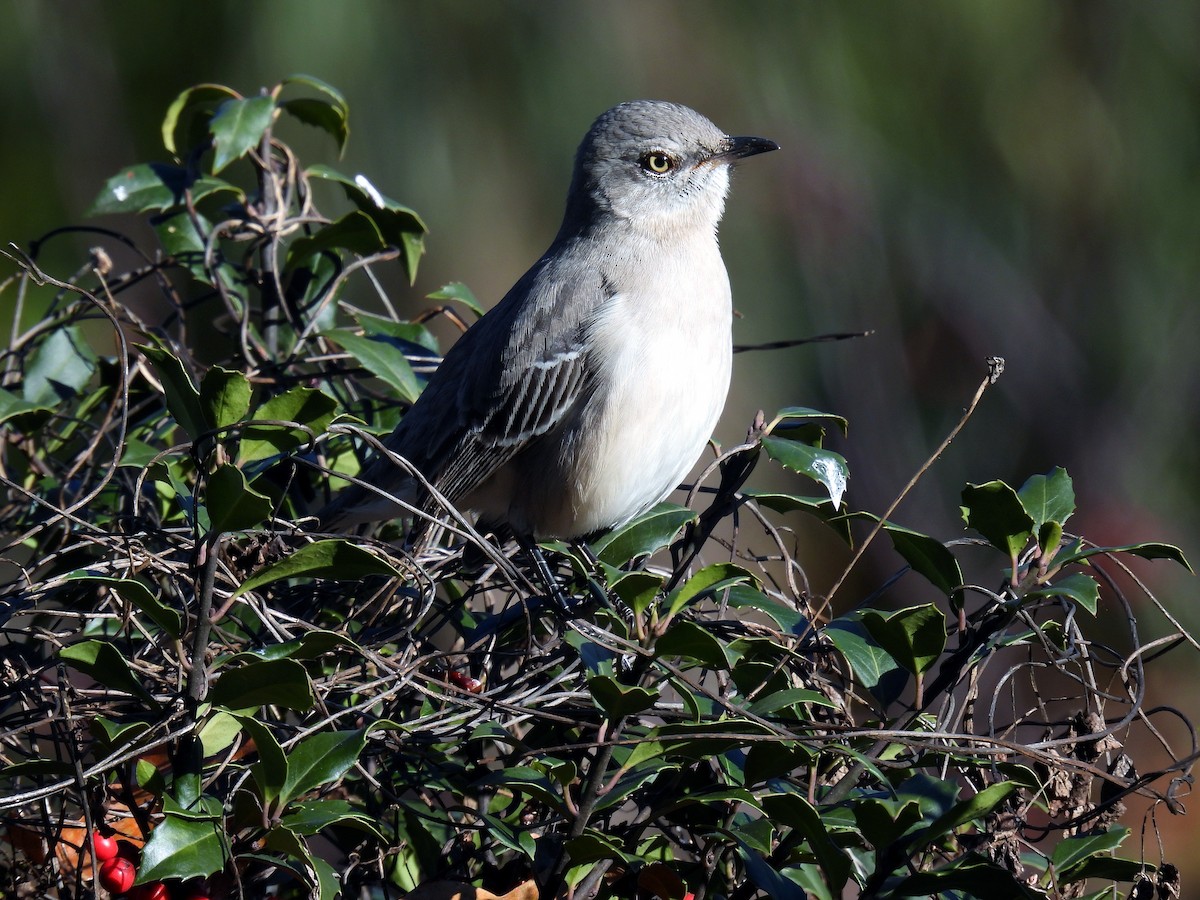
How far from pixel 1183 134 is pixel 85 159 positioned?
21.6 ft

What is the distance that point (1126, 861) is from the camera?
1.74 meters

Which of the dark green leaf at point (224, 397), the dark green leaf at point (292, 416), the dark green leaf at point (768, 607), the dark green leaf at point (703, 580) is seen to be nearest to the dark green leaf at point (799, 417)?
the dark green leaf at point (768, 607)

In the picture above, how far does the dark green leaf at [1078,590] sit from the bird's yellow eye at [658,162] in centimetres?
206

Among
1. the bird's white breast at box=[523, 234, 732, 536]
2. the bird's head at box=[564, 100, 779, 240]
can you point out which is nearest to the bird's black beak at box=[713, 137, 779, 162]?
the bird's head at box=[564, 100, 779, 240]

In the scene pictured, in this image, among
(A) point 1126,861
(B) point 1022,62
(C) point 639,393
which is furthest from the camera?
(B) point 1022,62

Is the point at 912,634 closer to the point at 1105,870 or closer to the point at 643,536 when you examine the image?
the point at 1105,870

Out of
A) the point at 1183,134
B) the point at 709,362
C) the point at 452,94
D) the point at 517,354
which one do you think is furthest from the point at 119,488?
the point at 1183,134

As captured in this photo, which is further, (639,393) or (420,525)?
→ (639,393)

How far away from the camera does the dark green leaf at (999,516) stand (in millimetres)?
1863

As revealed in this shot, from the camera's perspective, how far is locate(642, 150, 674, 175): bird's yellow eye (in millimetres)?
3531

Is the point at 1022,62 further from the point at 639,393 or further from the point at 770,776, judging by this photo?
the point at 770,776

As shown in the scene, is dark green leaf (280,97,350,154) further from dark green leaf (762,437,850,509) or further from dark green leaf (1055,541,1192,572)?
dark green leaf (1055,541,1192,572)

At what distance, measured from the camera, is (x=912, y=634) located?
188 centimetres

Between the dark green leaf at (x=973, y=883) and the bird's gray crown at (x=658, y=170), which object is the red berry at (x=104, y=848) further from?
the bird's gray crown at (x=658, y=170)
